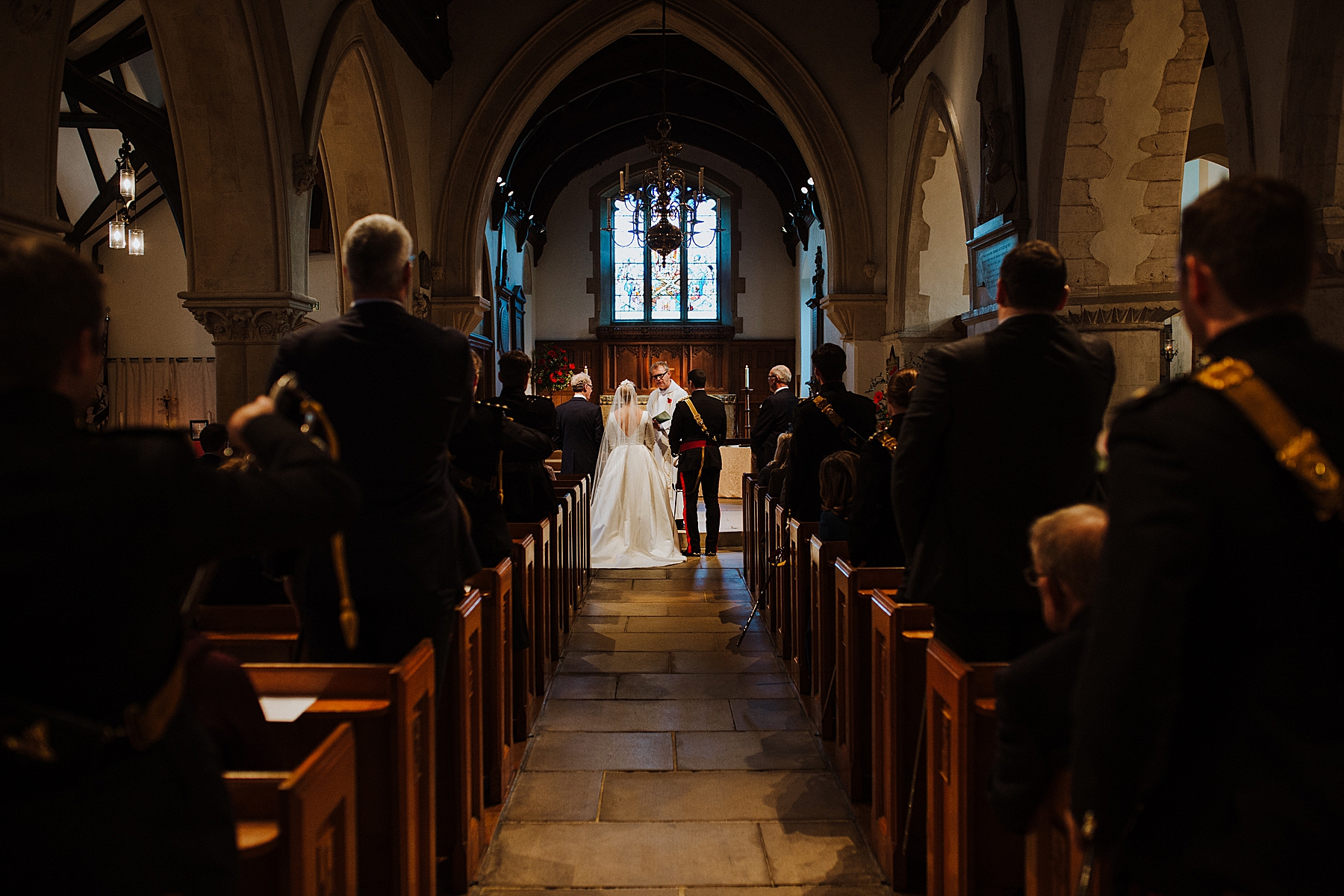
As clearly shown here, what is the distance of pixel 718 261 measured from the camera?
1814cm

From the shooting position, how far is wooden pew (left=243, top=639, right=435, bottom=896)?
1662 millimetres

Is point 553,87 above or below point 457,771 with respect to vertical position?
above

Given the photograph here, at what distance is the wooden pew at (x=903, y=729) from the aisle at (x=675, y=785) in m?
0.10

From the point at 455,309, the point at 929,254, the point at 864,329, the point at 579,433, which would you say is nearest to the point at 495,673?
the point at 579,433

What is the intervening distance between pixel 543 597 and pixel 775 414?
8.72ft

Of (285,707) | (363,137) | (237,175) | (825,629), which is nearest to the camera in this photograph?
(285,707)

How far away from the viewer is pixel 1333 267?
8.89ft

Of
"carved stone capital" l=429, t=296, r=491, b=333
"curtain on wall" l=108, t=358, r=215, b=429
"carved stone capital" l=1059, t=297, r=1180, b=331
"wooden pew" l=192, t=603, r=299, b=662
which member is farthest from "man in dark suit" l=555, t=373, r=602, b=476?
"curtain on wall" l=108, t=358, r=215, b=429

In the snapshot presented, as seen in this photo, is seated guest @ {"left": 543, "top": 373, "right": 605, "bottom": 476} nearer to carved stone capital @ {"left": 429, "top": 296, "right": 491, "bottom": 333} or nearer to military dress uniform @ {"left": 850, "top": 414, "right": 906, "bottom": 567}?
carved stone capital @ {"left": 429, "top": 296, "right": 491, "bottom": 333}

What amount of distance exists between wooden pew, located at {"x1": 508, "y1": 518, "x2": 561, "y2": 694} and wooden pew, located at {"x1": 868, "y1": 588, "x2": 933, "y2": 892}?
5.58 feet

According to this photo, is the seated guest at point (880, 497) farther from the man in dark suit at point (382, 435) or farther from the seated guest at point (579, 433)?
the seated guest at point (579, 433)

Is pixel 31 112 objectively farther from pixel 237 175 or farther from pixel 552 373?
pixel 552 373

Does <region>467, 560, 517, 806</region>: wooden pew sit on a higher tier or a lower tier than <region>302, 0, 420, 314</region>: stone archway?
lower

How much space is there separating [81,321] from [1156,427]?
1062mm
